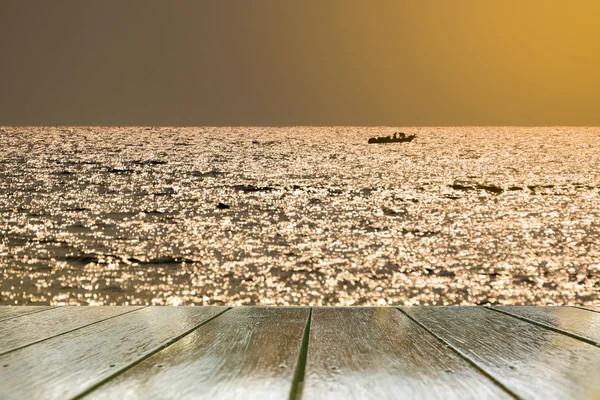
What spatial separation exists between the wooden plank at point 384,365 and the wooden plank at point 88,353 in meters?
0.74

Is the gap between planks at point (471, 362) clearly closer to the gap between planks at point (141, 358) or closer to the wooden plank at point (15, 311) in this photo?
the gap between planks at point (141, 358)

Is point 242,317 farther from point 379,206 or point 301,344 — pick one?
point 379,206

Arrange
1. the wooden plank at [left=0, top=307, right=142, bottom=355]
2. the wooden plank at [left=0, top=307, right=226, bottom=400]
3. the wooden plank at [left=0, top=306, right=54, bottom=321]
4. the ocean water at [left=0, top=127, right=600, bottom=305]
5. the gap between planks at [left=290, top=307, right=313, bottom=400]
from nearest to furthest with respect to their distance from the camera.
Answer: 1. the gap between planks at [left=290, top=307, right=313, bottom=400]
2. the wooden plank at [left=0, top=307, right=226, bottom=400]
3. the wooden plank at [left=0, top=307, right=142, bottom=355]
4. the wooden plank at [left=0, top=306, right=54, bottom=321]
5. the ocean water at [left=0, top=127, right=600, bottom=305]

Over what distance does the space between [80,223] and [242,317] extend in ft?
105

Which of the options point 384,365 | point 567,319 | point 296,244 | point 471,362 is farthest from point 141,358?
point 296,244

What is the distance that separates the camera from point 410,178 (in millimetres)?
69812

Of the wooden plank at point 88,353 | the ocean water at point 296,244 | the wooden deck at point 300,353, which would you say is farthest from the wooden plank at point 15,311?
the ocean water at point 296,244

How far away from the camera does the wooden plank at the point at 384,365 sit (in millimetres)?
2230

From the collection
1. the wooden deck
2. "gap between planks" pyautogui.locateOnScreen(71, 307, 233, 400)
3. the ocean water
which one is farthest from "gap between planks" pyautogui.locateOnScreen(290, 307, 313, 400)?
the ocean water

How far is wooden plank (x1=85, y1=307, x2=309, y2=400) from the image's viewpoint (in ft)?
7.41

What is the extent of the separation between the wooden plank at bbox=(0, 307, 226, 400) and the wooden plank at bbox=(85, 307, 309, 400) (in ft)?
0.33

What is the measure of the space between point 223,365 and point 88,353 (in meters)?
0.66

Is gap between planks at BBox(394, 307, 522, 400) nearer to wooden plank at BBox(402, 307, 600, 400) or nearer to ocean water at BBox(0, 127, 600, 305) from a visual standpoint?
wooden plank at BBox(402, 307, 600, 400)

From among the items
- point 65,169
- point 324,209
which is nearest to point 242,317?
point 324,209
